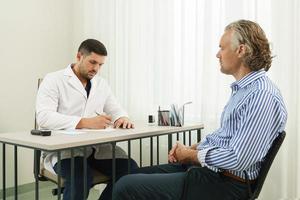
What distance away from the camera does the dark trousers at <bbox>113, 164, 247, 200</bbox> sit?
1368mm

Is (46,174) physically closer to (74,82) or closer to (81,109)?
(81,109)

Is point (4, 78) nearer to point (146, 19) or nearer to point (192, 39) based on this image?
point (146, 19)

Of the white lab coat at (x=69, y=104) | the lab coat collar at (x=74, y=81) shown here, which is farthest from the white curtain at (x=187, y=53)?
the lab coat collar at (x=74, y=81)

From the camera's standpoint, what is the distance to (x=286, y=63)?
222cm

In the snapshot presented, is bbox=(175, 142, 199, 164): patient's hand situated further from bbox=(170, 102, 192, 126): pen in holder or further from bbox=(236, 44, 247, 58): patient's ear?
bbox=(170, 102, 192, 126): pen in holder

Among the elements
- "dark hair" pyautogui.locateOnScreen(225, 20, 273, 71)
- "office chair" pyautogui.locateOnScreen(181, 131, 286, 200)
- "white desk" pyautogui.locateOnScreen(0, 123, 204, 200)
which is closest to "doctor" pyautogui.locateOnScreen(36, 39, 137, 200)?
"white desk" pyautogui.locateOnScreen(0, 123, 204, 200)

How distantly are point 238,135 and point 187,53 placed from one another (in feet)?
4.85

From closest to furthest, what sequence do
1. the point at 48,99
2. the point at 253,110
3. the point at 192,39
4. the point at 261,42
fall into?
1. the point at 253,110
2. the point at 261,42
3. the point at 48,99
4. the point at 192,39

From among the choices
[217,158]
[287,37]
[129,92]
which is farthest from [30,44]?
[217,158]

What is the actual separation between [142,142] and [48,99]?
1085 millimetres

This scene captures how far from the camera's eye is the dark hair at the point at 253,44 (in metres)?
1.44

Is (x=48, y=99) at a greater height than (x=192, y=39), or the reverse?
(x=192, y=39)

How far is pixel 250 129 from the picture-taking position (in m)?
1.28

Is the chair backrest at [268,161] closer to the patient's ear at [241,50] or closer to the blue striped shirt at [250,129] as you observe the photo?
the blue striped shirt at [250,129]
